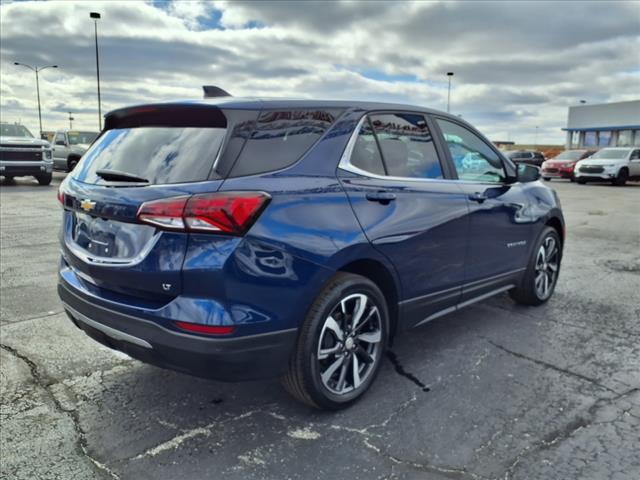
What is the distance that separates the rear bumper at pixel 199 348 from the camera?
2592mm

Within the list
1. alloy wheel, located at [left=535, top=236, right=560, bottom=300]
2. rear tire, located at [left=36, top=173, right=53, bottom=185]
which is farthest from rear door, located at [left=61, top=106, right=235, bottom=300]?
rear tire, located at [left=36, top=173, right=53, bottom=185]

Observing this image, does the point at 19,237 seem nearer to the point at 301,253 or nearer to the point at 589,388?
the point at 301,253

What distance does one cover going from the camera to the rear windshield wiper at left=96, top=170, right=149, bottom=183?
284 centimetres

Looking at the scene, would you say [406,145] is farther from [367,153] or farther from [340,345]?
[340,345]

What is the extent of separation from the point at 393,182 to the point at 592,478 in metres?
1.88

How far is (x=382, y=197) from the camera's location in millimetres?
3273

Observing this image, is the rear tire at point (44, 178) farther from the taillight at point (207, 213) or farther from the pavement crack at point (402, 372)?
the taillight at point (207, 213)

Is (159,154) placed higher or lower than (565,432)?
higher

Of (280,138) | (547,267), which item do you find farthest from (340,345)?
(547,267)

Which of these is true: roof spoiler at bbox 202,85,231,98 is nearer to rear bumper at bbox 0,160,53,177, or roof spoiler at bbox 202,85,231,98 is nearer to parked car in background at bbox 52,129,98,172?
rear bumper at bbox 0,160,53,177

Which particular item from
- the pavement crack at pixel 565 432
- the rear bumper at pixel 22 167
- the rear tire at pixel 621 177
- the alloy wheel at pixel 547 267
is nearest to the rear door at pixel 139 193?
the pavement crack at pixel 565 432

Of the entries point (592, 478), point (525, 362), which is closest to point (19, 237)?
point (525, 362)

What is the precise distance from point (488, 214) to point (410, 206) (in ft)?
3.45

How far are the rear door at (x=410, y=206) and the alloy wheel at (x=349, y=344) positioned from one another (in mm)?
305
